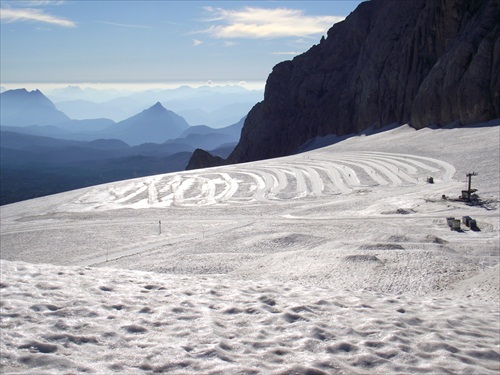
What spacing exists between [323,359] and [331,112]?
229ft

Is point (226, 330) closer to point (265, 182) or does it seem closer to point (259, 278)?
point (259, 278)

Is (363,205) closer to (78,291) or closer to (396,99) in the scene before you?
(78,291)

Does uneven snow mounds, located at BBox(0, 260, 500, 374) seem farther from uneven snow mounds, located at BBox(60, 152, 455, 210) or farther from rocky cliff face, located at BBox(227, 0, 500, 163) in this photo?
rocky cliff face, located at BBox(227, 0, 500, 163)

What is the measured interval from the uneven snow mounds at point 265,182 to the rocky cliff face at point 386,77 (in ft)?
57.4

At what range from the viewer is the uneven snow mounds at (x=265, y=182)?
79.5 ft

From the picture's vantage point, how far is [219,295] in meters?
7.20

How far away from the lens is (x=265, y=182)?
27703 mm

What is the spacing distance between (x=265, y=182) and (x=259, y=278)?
17.2m

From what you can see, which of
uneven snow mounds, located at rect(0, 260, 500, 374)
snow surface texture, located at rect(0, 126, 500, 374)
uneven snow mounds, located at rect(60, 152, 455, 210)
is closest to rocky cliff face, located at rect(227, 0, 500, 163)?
uneven snow mounds, located at rect(60, 152, 455, 210)

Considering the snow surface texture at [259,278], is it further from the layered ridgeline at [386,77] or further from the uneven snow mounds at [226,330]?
the layered ridgeline at [386,77]

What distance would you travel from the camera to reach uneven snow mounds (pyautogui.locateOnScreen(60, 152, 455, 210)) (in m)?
24.2

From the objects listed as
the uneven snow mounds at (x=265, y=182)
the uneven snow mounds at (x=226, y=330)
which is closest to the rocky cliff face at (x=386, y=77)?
the uneven snow mounds at (x=265, y=182)

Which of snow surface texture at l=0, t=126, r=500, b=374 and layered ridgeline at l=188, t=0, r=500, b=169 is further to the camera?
layered ridgeline at l=188, t=0, r=500, b=169

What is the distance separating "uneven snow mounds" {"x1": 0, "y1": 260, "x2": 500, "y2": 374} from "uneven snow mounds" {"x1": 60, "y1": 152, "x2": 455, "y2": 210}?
15928mm
